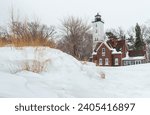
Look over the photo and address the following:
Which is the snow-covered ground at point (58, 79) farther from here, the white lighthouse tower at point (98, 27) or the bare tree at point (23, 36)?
the white lighthouse tower at point (98, 27)

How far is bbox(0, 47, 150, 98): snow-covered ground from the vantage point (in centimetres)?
397

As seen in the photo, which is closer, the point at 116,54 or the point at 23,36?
the point at 23,36

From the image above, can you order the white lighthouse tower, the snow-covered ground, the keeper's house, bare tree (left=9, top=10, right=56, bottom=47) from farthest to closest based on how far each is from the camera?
1. the white lighthouse tower
2. the keeper's house
3. bare tree (left=9, top=10, right=56, bottom=47)
4. the snow-covered ground

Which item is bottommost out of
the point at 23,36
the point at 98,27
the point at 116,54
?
the point at 23,36

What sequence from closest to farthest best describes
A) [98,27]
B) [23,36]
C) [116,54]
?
1. [23,36]
2. [116,54]
3. [98,27]

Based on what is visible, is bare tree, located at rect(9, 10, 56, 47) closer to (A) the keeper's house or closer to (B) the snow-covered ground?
(B) the snow-covered ground

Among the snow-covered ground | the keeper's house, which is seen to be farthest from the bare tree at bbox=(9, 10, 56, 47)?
the keeper's house

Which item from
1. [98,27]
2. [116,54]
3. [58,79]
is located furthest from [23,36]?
[98,27]

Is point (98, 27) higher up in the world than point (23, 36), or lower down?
higher up

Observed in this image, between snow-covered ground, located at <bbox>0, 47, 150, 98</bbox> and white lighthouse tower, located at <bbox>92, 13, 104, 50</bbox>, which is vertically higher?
white lighthouse tower, located at <bbox>92, 13, 104, 50</bbox>

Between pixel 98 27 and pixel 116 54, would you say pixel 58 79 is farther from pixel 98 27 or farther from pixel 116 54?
pixel 98 27

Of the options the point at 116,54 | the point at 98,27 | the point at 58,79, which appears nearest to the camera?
the point at 58,79

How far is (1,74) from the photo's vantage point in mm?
4285

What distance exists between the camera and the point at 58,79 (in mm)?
4945
